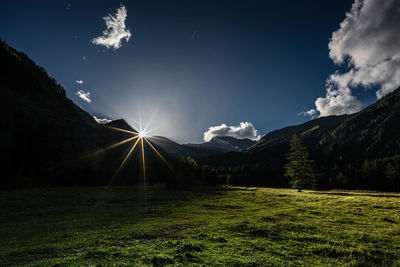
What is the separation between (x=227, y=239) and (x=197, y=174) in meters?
105

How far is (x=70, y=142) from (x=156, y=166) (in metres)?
78.9

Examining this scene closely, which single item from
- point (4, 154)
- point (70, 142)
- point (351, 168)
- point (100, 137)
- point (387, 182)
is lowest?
point (387, 182)

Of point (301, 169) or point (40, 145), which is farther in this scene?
point (40, 145)

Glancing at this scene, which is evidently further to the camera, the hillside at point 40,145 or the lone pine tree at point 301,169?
the hillside at point 40,145

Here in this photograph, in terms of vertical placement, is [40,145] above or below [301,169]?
above

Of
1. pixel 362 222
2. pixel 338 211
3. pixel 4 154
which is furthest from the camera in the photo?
pixel 4 154

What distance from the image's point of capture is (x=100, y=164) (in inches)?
5487

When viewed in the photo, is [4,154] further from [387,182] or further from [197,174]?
[387,182]

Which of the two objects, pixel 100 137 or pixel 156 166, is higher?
pixel 100 137

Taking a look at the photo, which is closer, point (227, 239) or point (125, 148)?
point (227, 239)

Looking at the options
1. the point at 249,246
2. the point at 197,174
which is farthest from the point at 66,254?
the point at 197,174

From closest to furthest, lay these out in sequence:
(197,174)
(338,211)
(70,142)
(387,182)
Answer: (338,211) → (387,182) → (197,174) → (70,142)

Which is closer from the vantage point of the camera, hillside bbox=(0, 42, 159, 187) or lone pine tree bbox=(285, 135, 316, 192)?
lone pine tree bbox=(285, 135, 316, 192)

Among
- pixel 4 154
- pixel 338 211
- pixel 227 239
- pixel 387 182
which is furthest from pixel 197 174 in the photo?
pixel 387 182
